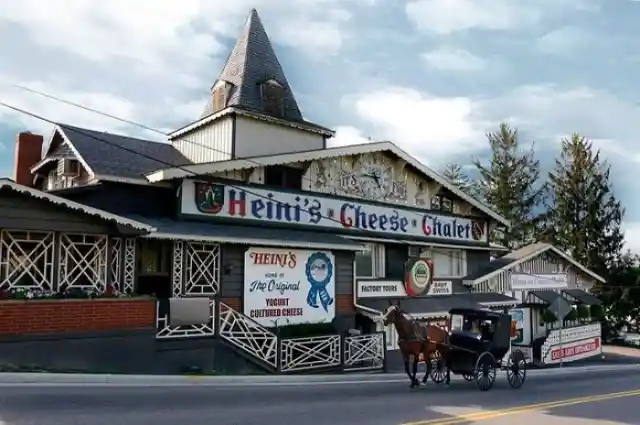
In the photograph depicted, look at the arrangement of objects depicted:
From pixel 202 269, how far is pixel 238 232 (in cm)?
161

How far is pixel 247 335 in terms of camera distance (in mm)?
17188

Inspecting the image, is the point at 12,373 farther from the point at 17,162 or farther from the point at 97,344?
the point at 17,162

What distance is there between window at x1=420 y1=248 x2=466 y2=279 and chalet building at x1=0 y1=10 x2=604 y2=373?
7cm

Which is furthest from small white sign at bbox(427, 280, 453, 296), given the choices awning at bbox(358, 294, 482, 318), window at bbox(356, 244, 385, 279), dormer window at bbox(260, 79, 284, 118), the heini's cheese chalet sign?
dormer window at bbox(260, 79, 284, 118)

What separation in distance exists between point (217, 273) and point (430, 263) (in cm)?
1104

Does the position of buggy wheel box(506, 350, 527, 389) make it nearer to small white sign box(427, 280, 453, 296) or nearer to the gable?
the gable

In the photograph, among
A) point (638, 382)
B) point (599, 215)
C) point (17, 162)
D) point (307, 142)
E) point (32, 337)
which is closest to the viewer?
point (32, 337)

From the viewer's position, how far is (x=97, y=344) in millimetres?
13453

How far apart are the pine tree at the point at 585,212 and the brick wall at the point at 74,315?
4144cm

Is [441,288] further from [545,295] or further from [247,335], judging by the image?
[247,335]

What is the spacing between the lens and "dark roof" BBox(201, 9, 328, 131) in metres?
24.5

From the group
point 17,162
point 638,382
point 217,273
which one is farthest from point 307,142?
point 638,382

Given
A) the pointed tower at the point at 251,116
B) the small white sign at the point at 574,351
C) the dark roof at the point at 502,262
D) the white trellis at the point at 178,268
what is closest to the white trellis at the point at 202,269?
the white trellis at the point at 178,268

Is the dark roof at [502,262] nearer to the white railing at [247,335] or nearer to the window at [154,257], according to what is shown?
the white railing at [247,335]
